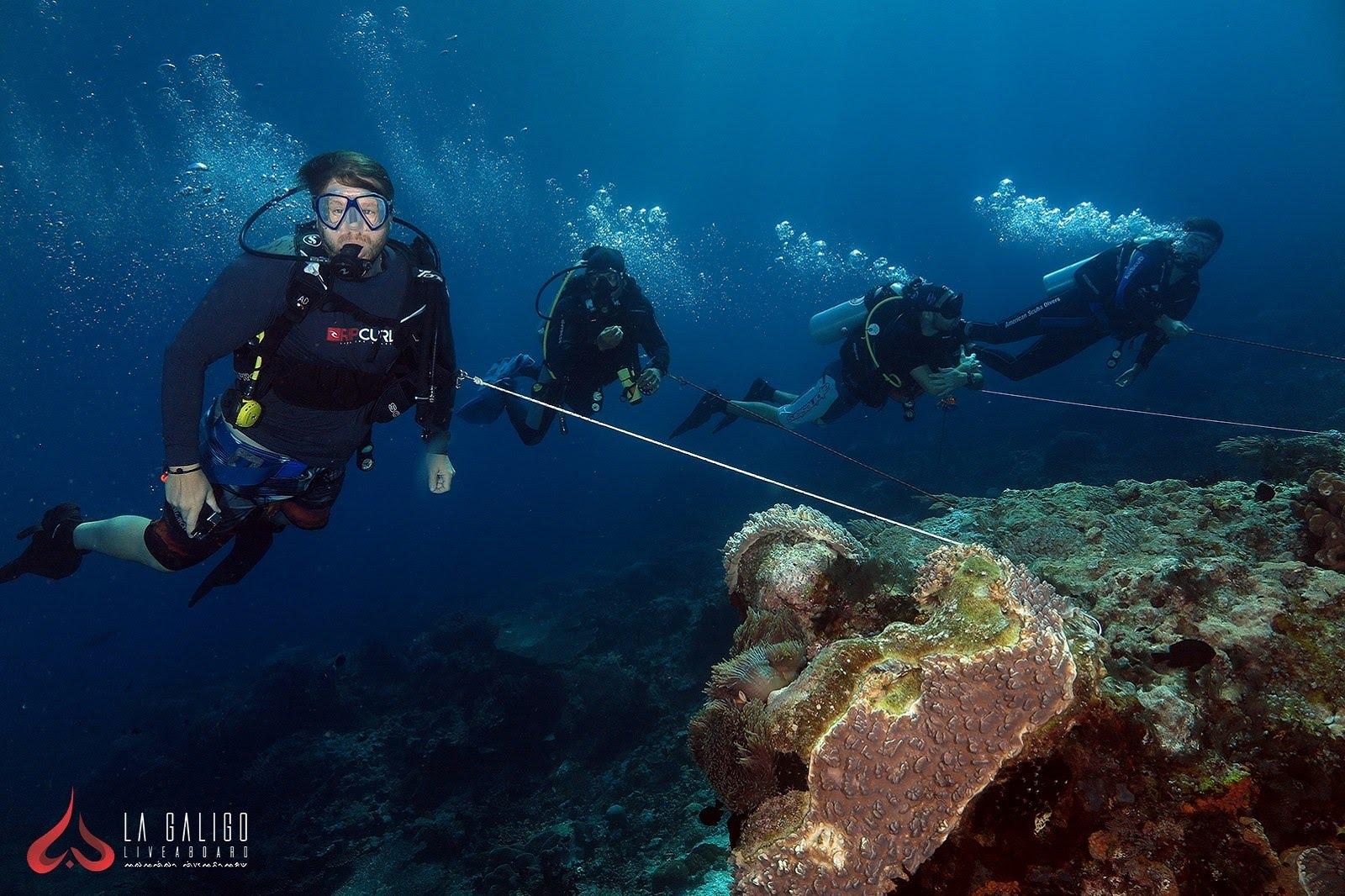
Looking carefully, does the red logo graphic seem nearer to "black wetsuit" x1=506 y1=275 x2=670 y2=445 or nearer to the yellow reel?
the yellow reel

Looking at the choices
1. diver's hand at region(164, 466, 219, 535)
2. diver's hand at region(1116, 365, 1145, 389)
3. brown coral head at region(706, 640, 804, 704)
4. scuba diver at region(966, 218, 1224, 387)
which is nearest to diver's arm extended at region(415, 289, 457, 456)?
diver's hand at region(164, 466, 219, 535)

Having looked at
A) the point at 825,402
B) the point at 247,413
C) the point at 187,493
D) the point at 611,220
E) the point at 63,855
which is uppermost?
the point at 611,220

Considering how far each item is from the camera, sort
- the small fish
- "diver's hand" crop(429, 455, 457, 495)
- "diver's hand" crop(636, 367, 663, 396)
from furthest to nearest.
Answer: "diver's hand" crop(636, 367, 663, 396) → "diver's hand" crop(429, 455, 457, 495) → the small fish

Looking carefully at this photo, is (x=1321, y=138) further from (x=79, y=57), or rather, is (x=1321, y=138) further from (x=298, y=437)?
(x=79, y=57)

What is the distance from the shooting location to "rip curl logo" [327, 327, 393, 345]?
361cm

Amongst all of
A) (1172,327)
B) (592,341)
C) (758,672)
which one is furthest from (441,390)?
(1172,327)

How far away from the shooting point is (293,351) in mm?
3623

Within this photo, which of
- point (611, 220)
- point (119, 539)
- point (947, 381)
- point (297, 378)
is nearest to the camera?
point (297, 378)

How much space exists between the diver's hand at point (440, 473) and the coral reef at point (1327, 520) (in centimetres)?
536

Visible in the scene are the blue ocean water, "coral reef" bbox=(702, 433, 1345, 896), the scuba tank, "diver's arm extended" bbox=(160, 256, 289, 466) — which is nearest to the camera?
"coral reef" bbox=(702, 433, 1345, 896)

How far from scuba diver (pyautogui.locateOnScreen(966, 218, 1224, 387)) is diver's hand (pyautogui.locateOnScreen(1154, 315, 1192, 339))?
1 centimetres

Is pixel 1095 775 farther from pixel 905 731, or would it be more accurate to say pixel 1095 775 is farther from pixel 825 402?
pixel 825 402

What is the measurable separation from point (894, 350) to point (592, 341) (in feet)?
15.1

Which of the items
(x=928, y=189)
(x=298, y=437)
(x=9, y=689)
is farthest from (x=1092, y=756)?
(x=928, y=189)
